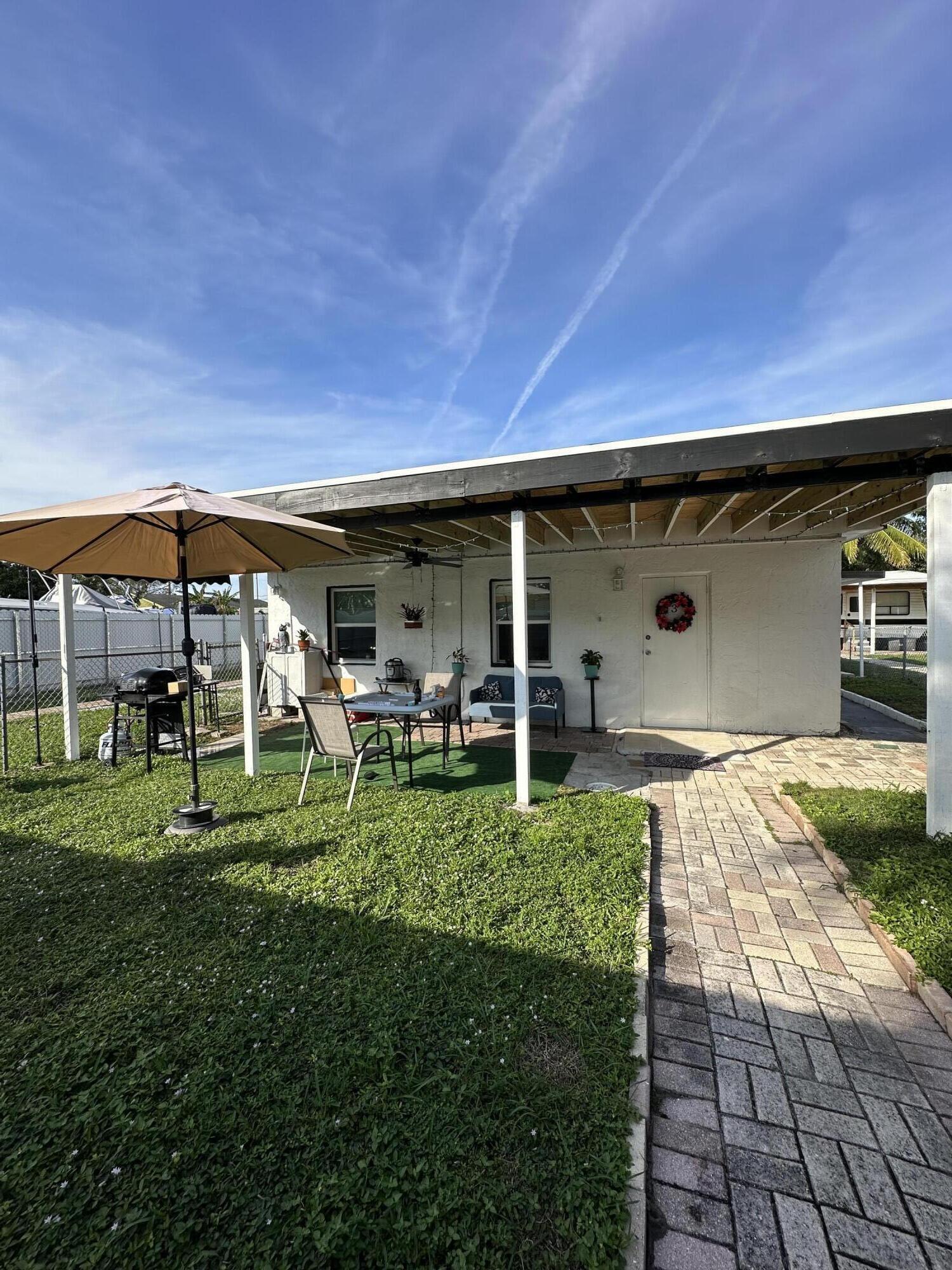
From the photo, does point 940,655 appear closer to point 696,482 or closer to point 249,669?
point 696,482

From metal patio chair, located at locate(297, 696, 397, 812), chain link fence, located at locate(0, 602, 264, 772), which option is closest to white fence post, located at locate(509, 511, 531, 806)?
metal patio chair, located at locate(297, 696, 397, 812)

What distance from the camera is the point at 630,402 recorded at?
10250mm

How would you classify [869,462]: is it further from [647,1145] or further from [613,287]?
[613,287]

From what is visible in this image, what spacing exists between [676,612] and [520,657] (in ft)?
13.1

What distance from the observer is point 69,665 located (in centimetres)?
600

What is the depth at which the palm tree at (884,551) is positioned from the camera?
657 inches

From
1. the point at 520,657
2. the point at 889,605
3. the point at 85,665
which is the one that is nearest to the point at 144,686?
the point at 520,657

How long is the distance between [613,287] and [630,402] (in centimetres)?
209

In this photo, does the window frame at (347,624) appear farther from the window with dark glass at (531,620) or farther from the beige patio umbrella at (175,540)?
the beige patio umbrella at (175,540)

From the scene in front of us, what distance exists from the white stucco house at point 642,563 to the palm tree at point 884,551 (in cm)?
1254

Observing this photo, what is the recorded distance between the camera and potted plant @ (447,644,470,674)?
8.46 metres

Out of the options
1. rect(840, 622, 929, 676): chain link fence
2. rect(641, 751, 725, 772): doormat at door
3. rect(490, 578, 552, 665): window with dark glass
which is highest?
rect(490, 578, 552, 665): window with dark glass

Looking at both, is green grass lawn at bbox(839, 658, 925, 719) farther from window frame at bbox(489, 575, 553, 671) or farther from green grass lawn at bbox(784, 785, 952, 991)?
window frame at bbox(489, 575, 553, 671)

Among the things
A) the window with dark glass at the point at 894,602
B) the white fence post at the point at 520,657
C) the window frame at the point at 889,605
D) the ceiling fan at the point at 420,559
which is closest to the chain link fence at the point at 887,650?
the window frame at the point at 889,605
